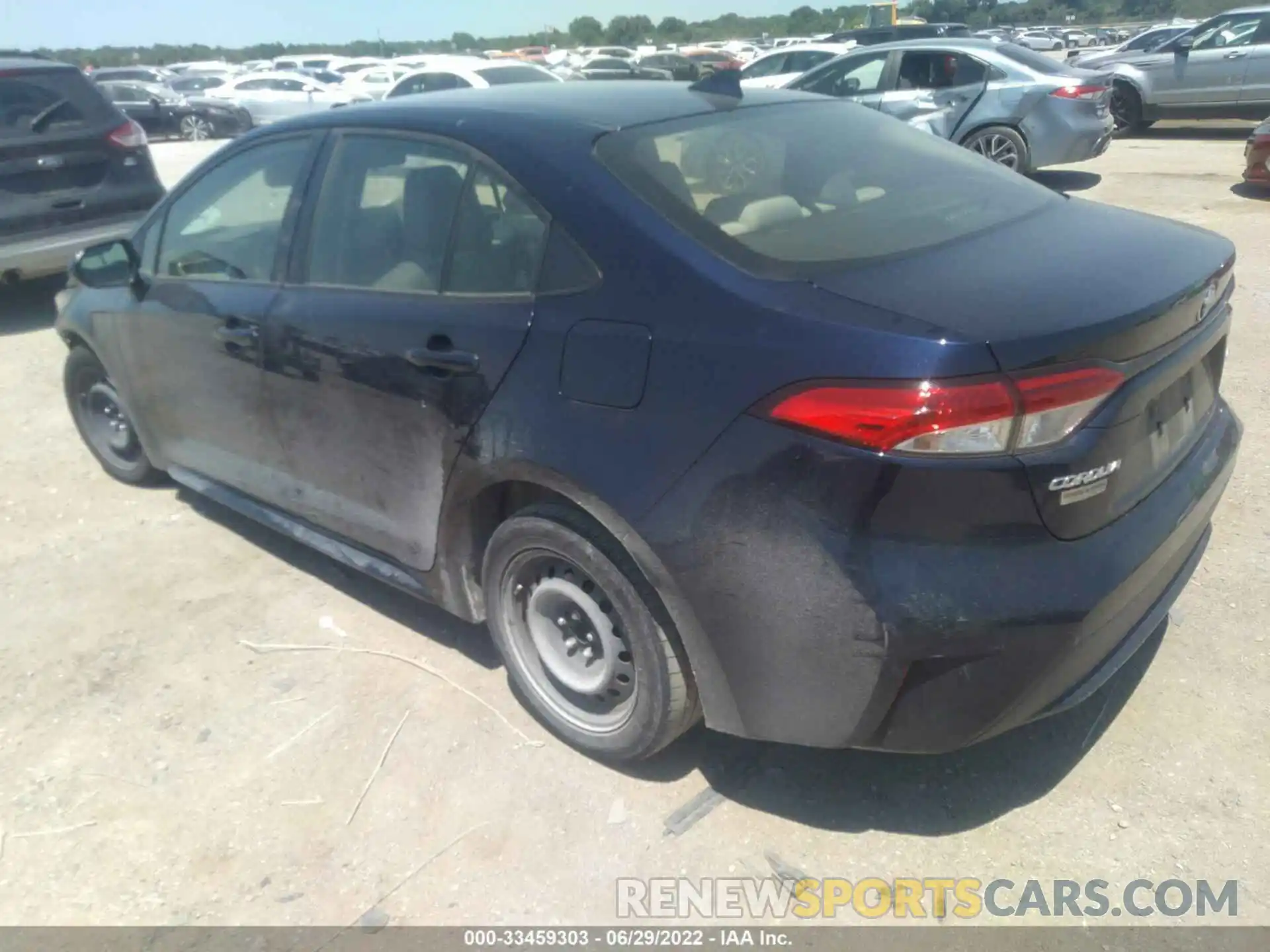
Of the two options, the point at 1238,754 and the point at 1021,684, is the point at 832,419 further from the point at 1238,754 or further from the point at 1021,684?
the point at 1238,754

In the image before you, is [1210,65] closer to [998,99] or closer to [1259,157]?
[998,99]

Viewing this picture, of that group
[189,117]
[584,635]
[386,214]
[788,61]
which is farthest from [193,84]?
[584,635]

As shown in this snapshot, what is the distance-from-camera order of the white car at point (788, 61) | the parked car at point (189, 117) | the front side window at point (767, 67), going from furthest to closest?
1. the parked car at point (189, 117)
2. the front side window at point (767, 67)
3. the white car at point (788, 61)

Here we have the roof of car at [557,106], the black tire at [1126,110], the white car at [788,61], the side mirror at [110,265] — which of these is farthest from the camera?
the white car at [788,61]

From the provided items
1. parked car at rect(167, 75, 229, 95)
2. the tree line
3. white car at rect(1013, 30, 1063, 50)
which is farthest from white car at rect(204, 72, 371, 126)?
the tree line

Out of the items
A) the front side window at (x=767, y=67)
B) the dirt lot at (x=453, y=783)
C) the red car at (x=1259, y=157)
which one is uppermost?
the dirt lot at (x=453, y=783)

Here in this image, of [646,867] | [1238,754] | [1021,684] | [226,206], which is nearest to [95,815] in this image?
[646,867]

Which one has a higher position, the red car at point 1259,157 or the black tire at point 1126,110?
the red car at point 1259,157

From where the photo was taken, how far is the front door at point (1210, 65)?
13.9 m

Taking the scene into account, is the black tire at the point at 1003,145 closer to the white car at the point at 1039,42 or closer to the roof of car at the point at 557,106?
the roof of car at the point at 557,106

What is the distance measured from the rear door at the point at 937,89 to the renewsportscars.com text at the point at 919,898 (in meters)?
9.81

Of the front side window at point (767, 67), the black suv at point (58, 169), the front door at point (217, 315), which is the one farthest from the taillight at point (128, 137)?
the front side window at point (767, 67)

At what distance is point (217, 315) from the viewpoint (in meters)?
3.62

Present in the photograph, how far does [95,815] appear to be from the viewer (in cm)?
283
